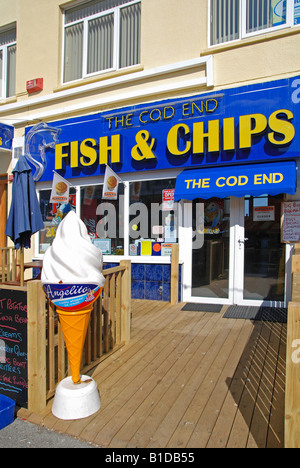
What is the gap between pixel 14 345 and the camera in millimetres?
3074

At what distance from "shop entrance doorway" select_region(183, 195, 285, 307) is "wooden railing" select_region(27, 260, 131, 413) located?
2520mm

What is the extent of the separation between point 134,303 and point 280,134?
4.02 metres

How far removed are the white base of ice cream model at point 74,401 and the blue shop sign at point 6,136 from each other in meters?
7.34

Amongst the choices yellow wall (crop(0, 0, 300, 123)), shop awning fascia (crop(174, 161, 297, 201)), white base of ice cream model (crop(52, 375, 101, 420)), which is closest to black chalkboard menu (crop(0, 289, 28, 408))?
white base of ice cream model (crop(52, 375, 101, 420))

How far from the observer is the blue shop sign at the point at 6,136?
337 inches

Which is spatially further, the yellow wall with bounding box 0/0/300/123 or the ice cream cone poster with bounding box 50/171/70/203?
the ice cream cone poster with bounding box 50/171/70/203

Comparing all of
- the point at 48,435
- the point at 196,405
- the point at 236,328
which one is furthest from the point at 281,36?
the point at 48,435

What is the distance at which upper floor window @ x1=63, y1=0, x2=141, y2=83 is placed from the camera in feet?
24.6

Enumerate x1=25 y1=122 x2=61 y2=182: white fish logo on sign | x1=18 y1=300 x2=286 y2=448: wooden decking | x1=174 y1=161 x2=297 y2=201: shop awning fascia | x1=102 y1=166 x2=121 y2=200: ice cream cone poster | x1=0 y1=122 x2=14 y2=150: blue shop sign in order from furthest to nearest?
x1=0 y1=122 x2=14 y2=150: blue shop sign
x1=25 y1=122 x2=61 y2=182: white fish logo on sign
x1=102 y1=166 x2=121 y2=200: ice cream cone poster
x1=174 y1=161 x2=297 y2=201: shop awning fascia
x1=18 y1=300 x2=286 y2=448: wooden decking

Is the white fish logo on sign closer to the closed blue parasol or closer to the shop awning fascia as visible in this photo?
the closed blue parasol

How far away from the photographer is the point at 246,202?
6.20 meters

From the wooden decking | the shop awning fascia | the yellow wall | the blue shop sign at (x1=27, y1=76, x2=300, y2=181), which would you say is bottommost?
the wooden decking

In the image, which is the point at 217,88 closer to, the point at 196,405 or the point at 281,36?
the point at 281,36

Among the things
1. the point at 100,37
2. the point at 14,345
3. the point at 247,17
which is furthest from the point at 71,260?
the point at 100,37
